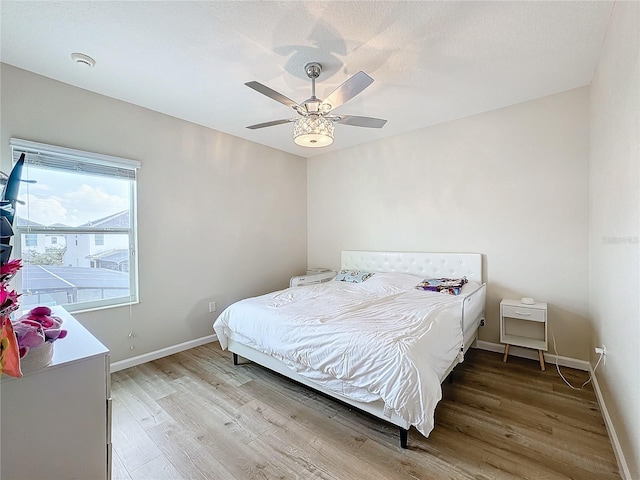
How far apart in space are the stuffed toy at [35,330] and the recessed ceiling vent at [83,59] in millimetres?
2059

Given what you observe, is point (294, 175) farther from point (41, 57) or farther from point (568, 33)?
point (568, 33)

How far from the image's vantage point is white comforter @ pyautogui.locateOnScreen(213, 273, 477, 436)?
171cm

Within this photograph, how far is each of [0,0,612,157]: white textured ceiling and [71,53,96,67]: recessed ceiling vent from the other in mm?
41

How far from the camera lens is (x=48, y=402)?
1138 mm

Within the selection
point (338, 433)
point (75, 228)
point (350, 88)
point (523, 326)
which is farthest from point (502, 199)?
point (75, 228)

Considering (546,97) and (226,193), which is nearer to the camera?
(546,97)

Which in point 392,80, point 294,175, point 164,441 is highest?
point 392,80

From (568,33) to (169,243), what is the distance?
13.4ft

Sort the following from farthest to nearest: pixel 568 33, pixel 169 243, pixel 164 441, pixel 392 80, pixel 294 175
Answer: pixel 294 175 → pixel 169 243 → pixel 392 80 → pixel 568 33 → pixel 164 441

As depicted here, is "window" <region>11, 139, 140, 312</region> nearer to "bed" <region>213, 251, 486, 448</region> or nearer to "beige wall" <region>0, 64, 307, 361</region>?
"beige wall" <region>0, 64, 307, 361</region>

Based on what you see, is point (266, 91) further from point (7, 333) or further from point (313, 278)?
point (313, 278)

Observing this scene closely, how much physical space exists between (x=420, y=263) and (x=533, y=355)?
1.53 meters

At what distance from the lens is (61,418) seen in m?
1.17

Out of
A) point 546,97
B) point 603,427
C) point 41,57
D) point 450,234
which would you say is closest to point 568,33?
point 546,97
